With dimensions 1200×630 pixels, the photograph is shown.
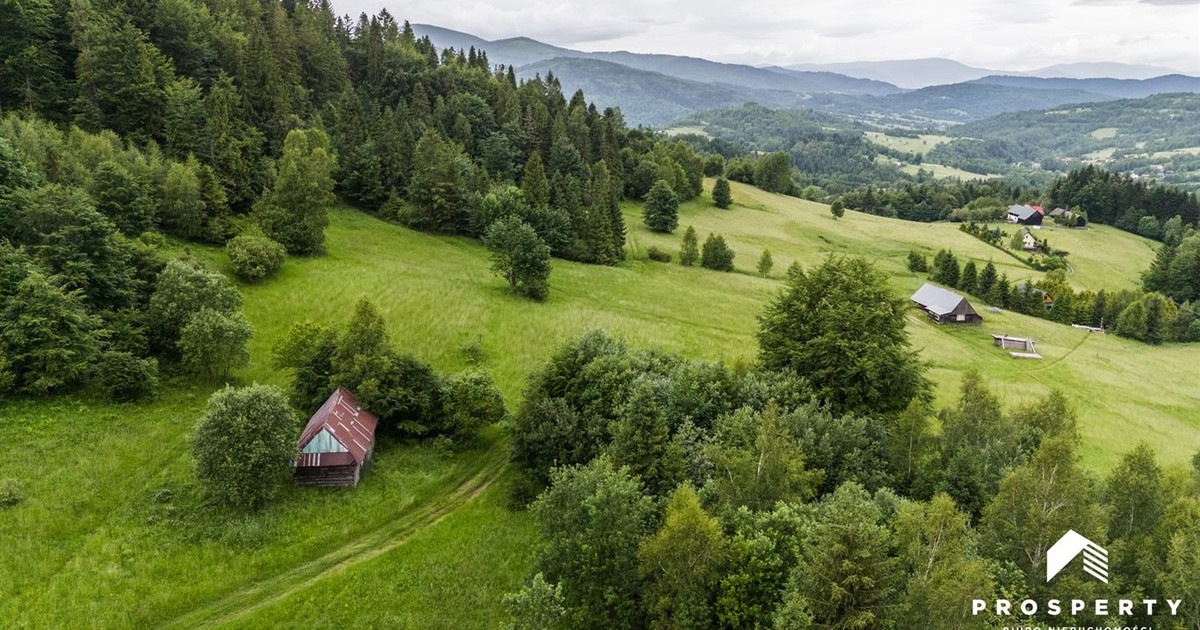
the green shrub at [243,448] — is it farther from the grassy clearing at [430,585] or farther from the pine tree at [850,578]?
the pine tree at [850,578]

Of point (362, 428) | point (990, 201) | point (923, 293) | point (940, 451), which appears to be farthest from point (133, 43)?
point (990, 201)

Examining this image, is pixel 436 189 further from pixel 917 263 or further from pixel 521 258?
pixel 917 263

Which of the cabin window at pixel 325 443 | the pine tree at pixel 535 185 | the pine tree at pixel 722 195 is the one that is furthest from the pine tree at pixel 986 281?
the cabin window at pixel 325 443

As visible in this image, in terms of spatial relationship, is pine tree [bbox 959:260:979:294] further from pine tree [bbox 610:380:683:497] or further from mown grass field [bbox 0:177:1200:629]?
pine tree [bbox 610:380:683:497]

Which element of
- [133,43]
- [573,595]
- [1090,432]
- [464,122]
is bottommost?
[1090,432]

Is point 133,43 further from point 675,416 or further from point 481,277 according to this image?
point 675,416
